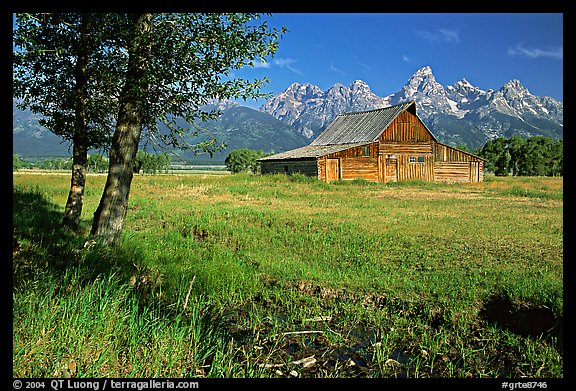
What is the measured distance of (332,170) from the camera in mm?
43531

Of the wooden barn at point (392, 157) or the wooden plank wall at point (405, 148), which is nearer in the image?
the wooden barn at point (392, 157)

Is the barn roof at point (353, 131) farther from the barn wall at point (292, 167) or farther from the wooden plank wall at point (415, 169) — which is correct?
the wooden plank wall at point (415, 169)

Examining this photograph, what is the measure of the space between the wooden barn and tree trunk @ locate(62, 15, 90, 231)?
3205 cm

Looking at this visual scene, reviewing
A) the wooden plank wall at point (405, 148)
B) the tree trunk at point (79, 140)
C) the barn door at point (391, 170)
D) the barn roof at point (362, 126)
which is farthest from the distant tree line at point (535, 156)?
the tree trunk at point (79, 140)

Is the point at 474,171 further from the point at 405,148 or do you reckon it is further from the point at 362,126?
the point at 362,126

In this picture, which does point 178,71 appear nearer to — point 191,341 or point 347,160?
point 191,341

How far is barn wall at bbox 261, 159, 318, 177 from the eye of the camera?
44.2m

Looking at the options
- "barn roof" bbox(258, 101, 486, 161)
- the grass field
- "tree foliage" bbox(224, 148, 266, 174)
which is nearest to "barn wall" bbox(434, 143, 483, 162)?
"barn roof" bbox(258, 101, 486, 161)

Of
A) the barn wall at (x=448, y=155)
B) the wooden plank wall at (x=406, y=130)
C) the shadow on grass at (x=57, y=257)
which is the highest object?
the wooden plank wall at (x=406, y=130)

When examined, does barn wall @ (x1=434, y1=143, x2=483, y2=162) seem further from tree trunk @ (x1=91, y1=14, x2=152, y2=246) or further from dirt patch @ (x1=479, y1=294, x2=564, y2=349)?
tree trunk @ (x1=91, y1=14, x2=152, y2=246)

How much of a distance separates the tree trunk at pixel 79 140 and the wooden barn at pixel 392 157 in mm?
32048

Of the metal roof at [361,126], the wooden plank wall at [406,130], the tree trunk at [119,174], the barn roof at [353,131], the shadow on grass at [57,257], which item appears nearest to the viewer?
the shadow on grass at [57,257]

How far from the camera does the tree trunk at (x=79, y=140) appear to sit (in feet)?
37.2
